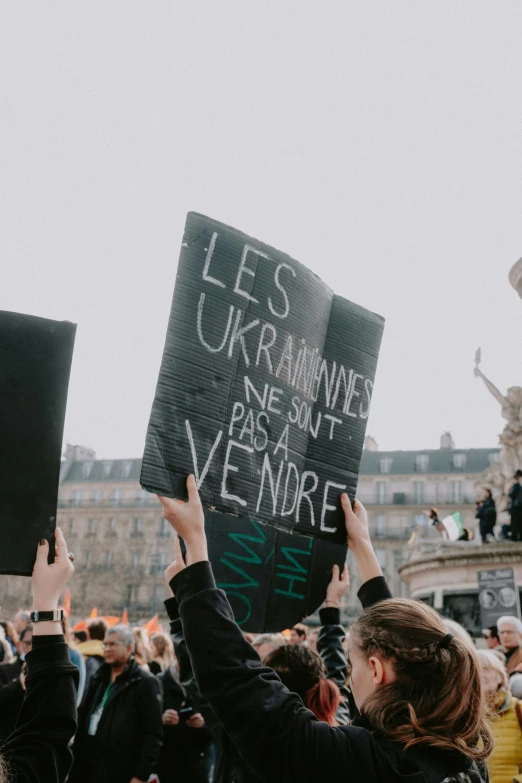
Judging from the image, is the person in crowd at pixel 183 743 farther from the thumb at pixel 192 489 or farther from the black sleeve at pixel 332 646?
the thumb at pixel 192 489

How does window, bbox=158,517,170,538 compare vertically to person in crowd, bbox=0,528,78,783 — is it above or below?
above

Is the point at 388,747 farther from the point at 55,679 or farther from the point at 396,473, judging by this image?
the point at 396,473

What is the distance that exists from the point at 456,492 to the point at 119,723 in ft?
207

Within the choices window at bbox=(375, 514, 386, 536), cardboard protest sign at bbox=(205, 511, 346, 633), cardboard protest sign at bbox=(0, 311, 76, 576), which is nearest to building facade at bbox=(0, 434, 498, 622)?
window at bbox=(375, 514, 386, 536)

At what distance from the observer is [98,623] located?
7.64m

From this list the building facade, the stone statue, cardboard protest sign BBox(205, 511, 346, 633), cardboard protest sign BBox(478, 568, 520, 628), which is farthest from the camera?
the building facade

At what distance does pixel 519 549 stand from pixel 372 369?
1428 cm

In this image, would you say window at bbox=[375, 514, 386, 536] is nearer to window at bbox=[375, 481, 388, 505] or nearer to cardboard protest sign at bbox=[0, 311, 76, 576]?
window at bbox=[375, 481, 388, 505]

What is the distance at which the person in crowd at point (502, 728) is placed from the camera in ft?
14.1

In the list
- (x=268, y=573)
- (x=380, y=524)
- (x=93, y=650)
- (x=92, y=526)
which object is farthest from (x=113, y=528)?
(x=268, y=573)

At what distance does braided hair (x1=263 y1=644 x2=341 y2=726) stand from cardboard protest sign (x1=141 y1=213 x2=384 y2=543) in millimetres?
574

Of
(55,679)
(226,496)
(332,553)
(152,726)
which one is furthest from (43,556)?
(152,726)

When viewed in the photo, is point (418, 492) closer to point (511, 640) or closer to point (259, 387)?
point (511, 640)

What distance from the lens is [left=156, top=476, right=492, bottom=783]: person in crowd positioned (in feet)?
5.82
